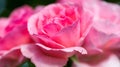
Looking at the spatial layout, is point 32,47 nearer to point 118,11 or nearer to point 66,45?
point 66,45

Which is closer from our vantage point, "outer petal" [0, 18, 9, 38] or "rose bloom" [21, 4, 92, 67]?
"rose bloom" [21, 4, 92, 67]

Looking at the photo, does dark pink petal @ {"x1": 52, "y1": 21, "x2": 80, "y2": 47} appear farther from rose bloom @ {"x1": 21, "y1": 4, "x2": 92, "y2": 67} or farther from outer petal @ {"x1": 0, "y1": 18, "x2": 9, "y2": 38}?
outer petal @ {"x1": 0, "y1": 18, "x2": 9, "y2": 38}

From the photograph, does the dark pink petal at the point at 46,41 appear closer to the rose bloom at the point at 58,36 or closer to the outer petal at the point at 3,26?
A: the rose bloom at the point at 58,36

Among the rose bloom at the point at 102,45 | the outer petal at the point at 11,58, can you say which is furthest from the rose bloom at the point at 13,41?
the rose bloom at the point at 102,45

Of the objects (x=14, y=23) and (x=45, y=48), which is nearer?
(x=45, y=48)

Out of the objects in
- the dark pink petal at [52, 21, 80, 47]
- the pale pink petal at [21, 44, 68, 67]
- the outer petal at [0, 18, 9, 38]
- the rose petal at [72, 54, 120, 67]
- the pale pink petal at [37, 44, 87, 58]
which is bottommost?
the rose petal at [72, 54, 120, 67]

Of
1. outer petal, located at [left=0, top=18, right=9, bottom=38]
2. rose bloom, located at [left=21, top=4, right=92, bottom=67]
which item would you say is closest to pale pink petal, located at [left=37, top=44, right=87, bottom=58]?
rose bloom, located at [left=21, top=4, right=92, bottom=67]

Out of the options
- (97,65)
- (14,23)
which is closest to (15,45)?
(14,23)
